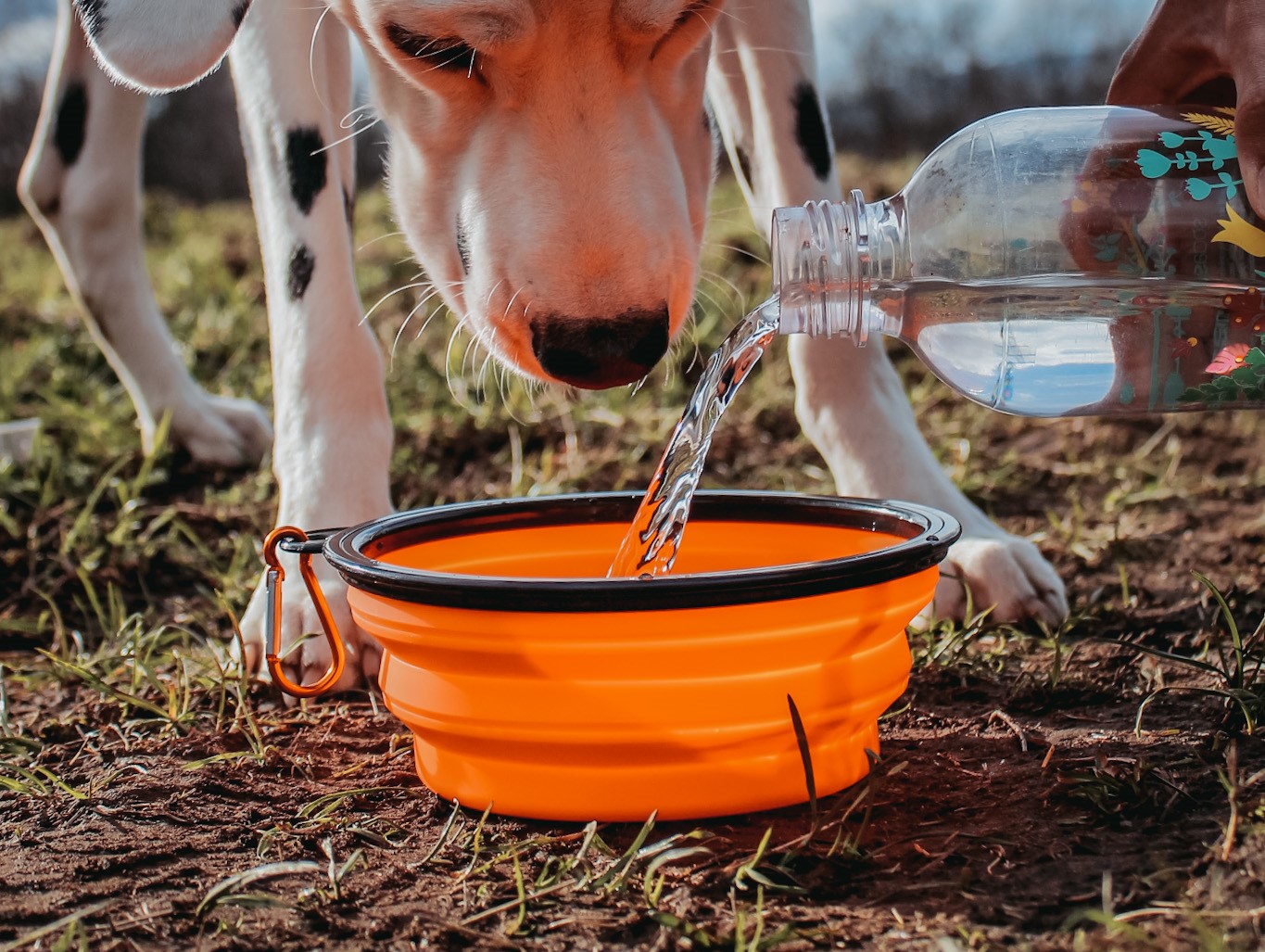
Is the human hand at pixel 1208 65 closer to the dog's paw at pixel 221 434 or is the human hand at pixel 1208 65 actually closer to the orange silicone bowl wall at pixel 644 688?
the orange silicone bowl wall at pixel 644 688

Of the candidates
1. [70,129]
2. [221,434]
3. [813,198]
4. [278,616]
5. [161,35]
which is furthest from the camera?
[70,129]

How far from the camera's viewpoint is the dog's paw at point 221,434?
11.2 ft

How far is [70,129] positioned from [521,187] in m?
2.20

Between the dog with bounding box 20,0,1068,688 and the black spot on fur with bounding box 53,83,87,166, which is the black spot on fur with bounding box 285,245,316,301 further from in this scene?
the black spot on fur with bounding box 53,83,87,166

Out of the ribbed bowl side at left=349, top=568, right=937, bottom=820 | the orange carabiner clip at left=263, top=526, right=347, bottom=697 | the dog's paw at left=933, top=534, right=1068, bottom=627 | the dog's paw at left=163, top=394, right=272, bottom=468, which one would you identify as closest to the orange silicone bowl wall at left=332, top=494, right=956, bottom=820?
the ribbed bowl side at left=349, top=568, right=937, bottom=820

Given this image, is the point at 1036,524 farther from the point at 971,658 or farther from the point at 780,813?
the point at 780,813

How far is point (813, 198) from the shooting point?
2.54 m

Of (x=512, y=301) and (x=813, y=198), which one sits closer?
(x=512, y=301)

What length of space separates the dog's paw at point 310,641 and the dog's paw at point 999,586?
0.88m

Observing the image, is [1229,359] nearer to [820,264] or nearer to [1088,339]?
[1088,339]

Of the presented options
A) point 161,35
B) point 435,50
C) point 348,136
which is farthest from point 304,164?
point 435,50

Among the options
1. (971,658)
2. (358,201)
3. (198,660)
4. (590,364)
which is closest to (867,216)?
(590,364)

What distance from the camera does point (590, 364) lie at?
5.93 ft

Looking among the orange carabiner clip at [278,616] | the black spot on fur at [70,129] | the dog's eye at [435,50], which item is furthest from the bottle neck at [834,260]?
the black spot on fur at [70,129]
